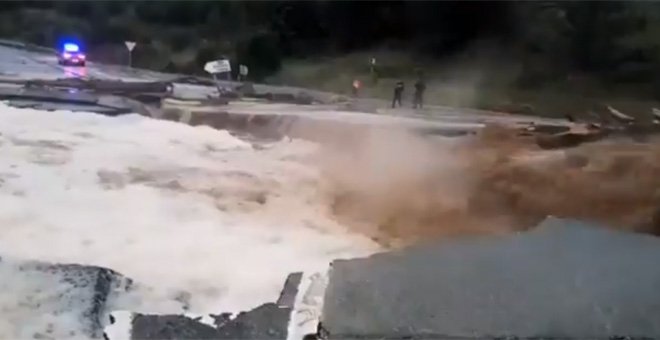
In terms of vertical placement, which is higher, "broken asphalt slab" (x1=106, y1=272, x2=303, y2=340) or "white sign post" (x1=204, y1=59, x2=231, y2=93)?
"white sign post" (x1=204, y1=59, x2=231, y2=93)

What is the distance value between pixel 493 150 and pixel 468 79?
0.14m

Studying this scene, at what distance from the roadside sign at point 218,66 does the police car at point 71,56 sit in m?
0.23

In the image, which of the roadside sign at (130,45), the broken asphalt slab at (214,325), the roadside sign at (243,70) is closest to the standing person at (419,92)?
the roadside sign at (243,70)

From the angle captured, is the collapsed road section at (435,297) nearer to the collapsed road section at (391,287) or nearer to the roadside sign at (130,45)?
the collapsed road section at (391,287)

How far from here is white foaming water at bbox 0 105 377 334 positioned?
155 cm

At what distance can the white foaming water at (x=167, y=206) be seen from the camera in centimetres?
155

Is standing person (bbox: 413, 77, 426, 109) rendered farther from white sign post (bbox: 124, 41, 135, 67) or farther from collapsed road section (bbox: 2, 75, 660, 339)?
white sign post (bbox: 124, 41, 135, 67)

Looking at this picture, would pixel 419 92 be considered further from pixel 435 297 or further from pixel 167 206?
pixel 167 206

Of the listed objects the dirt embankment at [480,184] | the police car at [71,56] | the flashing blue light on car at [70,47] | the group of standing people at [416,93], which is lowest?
the dirt embankment at [480,184]

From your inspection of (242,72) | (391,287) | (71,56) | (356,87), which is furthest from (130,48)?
(391,287)

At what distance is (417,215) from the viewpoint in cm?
163

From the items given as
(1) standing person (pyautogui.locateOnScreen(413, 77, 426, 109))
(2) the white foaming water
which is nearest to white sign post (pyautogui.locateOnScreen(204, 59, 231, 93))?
(2) the white foaming water

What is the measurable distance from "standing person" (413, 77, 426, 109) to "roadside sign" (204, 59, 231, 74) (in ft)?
1.16

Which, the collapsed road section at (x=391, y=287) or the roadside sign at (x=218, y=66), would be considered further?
the roadside sign at (x=218, y=66)
